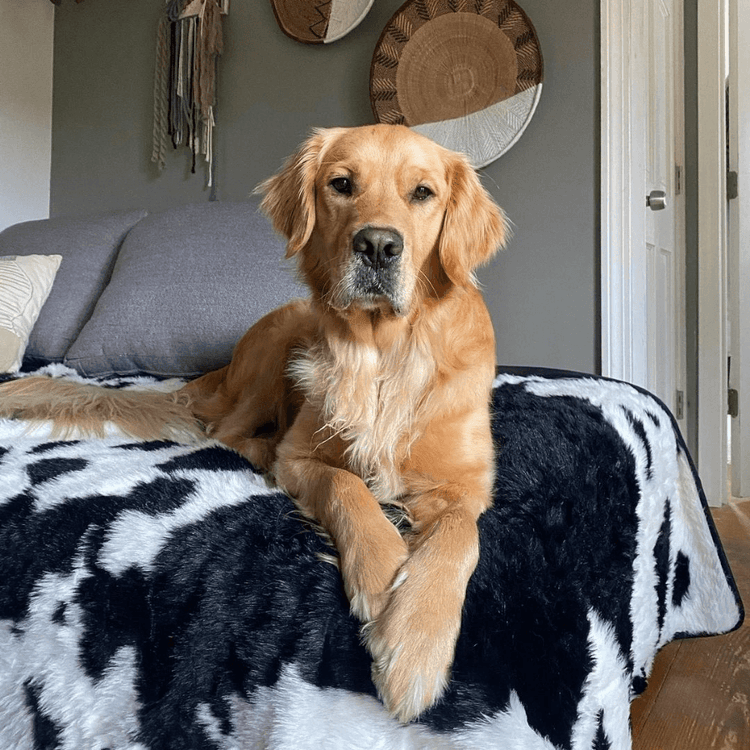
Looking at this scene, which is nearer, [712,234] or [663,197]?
[663,197]

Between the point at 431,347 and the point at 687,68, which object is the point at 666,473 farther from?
the point at 687,68

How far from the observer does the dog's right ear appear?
131 cm

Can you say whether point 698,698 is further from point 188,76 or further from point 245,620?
point 188,76

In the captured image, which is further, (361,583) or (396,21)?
(396,21)

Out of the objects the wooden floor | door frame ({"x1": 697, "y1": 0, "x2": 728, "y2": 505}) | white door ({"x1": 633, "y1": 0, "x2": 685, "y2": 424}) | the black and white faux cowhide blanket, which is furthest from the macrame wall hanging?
the wooden floor

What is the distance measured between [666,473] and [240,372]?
0.96 metres

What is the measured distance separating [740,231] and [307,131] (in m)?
2.12

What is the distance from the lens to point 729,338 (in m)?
3.38

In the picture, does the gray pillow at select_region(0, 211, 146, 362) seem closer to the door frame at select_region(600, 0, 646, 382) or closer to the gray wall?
the gray wall

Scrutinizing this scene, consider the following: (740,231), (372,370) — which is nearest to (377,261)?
(372,370)

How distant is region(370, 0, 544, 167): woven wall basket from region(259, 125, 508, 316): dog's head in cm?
119

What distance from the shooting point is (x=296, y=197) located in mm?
1326

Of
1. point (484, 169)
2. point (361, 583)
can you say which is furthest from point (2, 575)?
point (484, 169)

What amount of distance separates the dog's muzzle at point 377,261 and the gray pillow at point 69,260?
1498 mm
